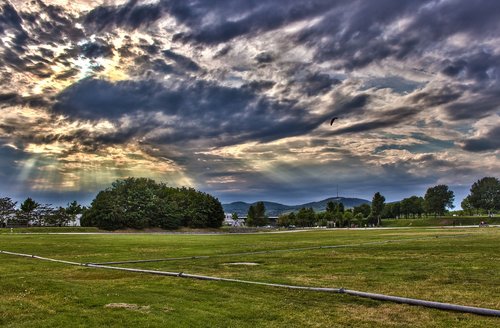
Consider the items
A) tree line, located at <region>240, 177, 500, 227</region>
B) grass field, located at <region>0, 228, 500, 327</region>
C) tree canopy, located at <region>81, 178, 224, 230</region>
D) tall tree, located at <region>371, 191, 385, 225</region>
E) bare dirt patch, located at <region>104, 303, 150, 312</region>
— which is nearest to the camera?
grass field, located at <region>0, 228, 500, 327</region>

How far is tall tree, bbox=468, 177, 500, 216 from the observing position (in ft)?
579

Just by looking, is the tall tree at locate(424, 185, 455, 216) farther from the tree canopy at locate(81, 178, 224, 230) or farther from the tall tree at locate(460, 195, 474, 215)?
the tree canopy at locate(81, 178, 224, 230)

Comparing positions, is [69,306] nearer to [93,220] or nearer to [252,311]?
[252,311]

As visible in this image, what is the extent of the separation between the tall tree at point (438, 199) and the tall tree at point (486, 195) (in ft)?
34.3

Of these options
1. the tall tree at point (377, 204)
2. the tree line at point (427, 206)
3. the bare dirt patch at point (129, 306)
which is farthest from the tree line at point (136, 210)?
the bare dirt patch at point (129, 306)

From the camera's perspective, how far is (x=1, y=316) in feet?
33.8

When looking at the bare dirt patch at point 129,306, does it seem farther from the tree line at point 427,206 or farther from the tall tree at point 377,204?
the tall tree at point 377,204

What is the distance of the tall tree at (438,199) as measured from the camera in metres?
187

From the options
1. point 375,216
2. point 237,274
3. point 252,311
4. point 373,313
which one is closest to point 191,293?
point 252,311

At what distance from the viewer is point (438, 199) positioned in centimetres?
18750

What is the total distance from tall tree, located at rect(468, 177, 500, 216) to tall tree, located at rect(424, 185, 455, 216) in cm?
1047

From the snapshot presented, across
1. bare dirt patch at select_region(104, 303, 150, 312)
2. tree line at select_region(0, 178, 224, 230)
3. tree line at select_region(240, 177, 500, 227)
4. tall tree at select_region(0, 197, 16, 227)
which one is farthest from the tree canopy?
bare dirt patch at select_region(104, 303, 150, 312)

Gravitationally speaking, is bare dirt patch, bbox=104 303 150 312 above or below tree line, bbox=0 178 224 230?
below

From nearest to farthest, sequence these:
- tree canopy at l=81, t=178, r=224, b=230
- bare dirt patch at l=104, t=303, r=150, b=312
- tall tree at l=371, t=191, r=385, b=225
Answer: bare dirt patch at l=104, t=303, r=150, b=312 → tree canopy at l=81, t=178, r=224, b=230 → tall tree at l=371, t=191, r=385, b=225
